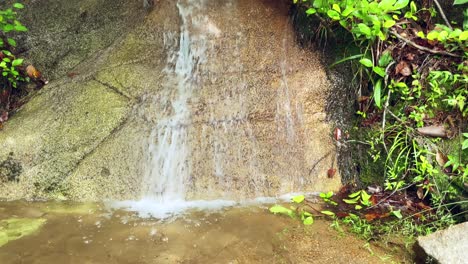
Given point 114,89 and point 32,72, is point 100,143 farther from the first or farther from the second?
point 32,72

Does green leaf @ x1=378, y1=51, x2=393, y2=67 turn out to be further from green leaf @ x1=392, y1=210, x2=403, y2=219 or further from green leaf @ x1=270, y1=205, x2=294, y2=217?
green leaf @ x1=270, y1=205, x2=294, y2=217

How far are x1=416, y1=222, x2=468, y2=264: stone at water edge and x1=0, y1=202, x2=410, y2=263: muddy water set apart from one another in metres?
0.24

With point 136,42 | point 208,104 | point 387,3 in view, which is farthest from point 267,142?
point 136,42

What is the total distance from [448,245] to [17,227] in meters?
3.37

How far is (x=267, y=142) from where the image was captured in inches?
156

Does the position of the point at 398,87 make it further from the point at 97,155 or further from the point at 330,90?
the point at 97,155

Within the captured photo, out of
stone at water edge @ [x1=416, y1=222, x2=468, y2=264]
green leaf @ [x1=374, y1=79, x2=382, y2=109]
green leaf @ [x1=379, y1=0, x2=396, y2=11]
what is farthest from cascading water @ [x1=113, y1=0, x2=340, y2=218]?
stone at water edge @ [x1=416, y1=222, x2=468, y2=264]

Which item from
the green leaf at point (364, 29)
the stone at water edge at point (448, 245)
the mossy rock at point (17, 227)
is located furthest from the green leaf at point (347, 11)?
the mossy rock at point (17, 227)

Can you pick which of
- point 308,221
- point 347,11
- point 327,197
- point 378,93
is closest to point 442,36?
point 378,93

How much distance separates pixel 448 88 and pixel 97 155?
3569 millimetres

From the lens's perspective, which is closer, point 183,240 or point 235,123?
point 183,240

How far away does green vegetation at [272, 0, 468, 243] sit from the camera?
3172 mm

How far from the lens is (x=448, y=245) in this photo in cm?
251

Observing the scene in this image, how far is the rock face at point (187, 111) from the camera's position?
149 inches
